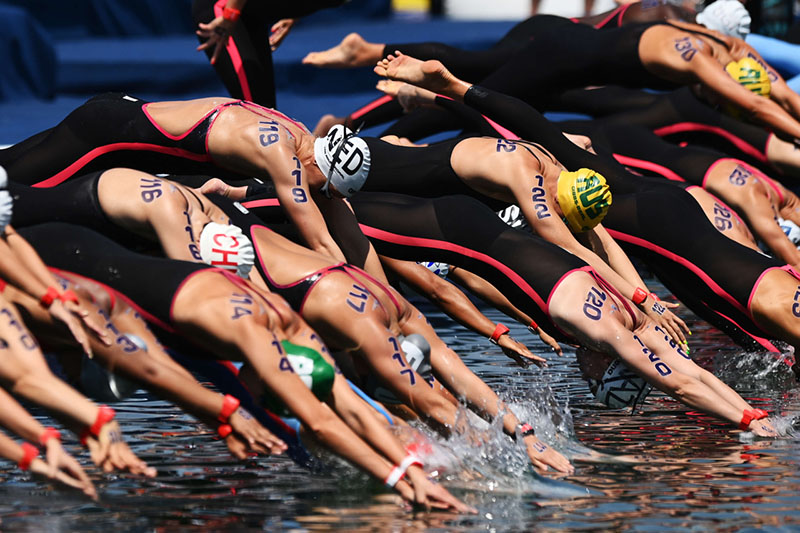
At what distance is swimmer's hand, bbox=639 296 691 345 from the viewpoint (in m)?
6.67

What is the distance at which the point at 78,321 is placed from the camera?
4.98 m

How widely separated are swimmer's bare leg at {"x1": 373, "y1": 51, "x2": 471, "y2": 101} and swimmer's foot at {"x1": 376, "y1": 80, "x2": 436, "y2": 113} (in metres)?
0.06

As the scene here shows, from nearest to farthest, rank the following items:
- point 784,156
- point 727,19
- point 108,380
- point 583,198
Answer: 1. point 108,380
2. point 583,198
3. point 727,19
4. point 784,156

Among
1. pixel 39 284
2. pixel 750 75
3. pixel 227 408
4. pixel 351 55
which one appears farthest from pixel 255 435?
pixel 750 75

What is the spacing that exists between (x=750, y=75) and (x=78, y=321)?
532 cm

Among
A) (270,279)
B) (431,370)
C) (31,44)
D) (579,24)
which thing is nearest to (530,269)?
(431,370)

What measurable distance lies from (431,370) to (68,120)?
7.48 ft

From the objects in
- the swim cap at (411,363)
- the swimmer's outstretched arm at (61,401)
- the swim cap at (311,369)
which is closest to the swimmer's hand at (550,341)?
the swim cap at (411,363)

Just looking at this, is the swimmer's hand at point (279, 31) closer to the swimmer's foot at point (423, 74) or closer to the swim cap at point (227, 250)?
the swimmer's foot at point (423, 74)

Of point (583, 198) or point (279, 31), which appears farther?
point (279, 31)

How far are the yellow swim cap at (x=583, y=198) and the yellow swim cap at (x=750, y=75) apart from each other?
2.21 m

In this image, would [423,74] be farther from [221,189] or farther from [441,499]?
[441,499]

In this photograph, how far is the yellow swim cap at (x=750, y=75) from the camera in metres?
8.76

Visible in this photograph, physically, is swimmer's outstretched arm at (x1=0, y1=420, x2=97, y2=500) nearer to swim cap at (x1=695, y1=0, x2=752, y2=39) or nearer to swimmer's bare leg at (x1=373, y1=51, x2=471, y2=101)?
swimmer's bare leg at (x1=373, y1=51, x2=471, y2=101)
